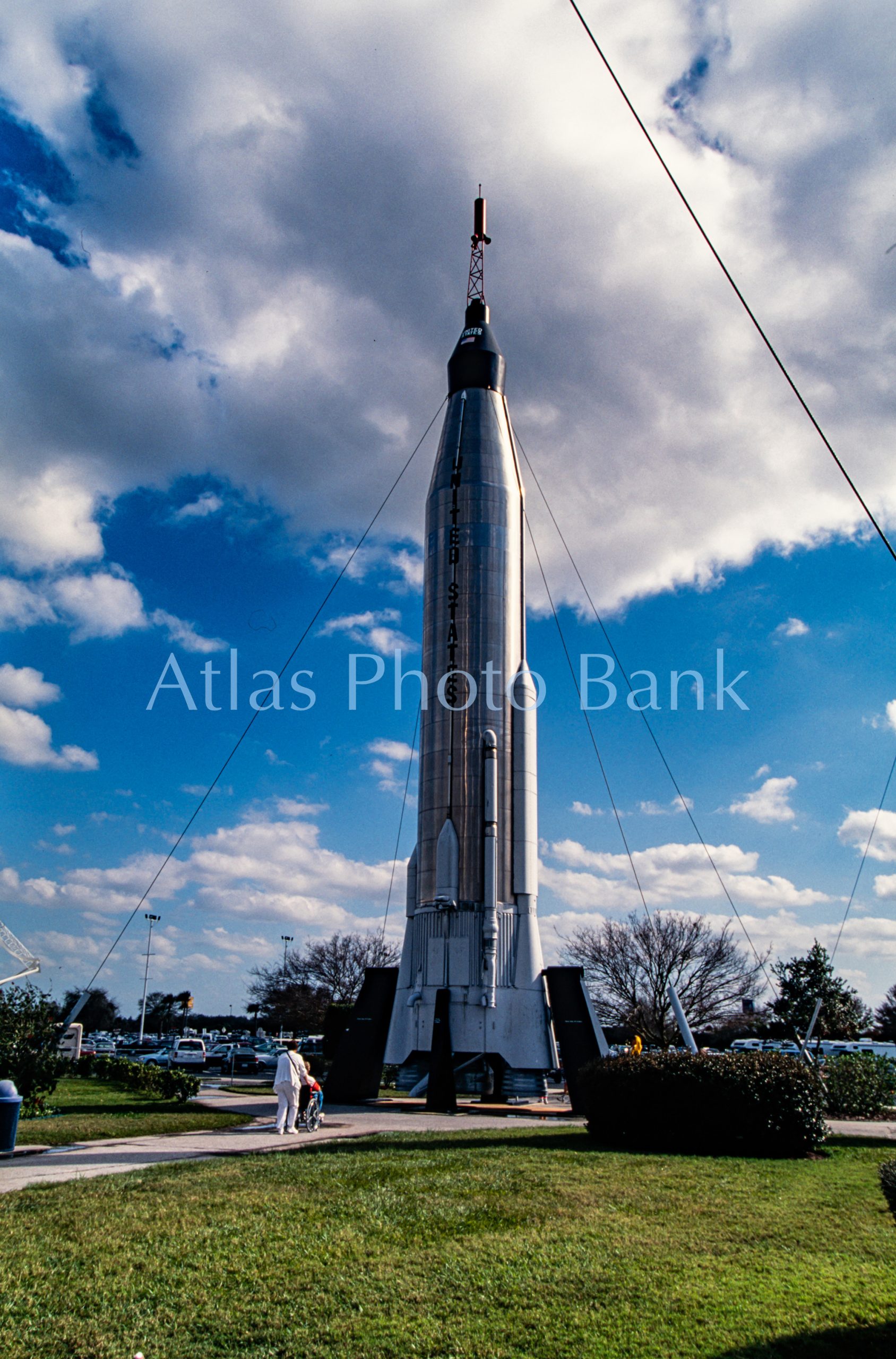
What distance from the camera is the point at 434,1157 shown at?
11.9 metres

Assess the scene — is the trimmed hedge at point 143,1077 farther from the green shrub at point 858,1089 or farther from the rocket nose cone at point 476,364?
the rocket nose cone at point 476,364

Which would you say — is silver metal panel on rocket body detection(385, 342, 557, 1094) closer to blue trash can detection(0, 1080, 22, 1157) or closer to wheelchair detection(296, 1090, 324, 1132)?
wheelchair detection(296, 1090, 324, 1132)

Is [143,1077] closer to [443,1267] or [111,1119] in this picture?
[111,1119]

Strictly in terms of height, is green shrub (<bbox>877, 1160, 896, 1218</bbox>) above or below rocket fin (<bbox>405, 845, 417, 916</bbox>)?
below

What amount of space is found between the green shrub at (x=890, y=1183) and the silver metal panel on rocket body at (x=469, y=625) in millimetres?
18298

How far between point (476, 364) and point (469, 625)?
9.26 metres

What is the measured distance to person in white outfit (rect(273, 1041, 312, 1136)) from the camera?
1527 cm

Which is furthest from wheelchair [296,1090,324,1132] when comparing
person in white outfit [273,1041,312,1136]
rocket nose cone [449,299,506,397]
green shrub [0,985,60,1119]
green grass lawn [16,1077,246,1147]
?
rocket nose cone [449,299,506,397]

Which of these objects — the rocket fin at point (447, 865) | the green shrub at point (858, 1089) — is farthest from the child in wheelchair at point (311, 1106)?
the green shrub at point (858, 1089)

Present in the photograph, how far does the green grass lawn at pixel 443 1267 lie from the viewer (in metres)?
5.37

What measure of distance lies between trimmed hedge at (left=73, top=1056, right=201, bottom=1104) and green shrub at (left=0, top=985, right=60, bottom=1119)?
4390mm

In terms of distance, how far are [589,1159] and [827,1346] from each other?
6952 millimetres

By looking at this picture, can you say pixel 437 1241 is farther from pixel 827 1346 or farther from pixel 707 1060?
pixel 707 1060

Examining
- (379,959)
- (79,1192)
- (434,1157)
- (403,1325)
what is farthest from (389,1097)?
(379,959)
